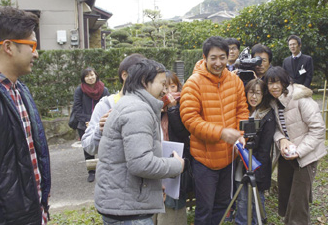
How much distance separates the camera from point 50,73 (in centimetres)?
789

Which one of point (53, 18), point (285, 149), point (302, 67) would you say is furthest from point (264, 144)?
point (53, 18)

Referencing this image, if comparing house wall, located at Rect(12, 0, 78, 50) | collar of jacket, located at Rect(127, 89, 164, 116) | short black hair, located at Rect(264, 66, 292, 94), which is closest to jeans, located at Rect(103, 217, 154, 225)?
collar of jacket, located at Rect(127, 89, 164, 116)

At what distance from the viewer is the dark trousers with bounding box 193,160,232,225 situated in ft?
9.74

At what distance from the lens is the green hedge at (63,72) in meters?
7.72

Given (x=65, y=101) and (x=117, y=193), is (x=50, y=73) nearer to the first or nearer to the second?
(x=65, y=101)

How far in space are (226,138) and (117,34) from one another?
59.8ft

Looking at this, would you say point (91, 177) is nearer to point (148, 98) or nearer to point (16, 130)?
point (148, 98)

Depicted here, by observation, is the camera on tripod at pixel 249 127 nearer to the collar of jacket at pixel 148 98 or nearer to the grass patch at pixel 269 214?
the collar of jacket at pixel 148 98

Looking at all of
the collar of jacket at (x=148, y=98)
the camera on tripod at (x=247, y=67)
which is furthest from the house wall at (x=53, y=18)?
the collar of jacket at (x=148, y=98)

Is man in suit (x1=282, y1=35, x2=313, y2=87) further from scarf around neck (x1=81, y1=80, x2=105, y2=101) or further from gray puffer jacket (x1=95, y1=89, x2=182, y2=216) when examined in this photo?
gray puffer jacket (x1=95, y1=89, x2=182, y2=216)

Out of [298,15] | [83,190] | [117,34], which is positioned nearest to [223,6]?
[117,34]

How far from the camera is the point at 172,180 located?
2625 mm

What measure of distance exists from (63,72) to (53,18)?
258 cm

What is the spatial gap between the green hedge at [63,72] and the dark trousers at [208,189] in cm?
574
